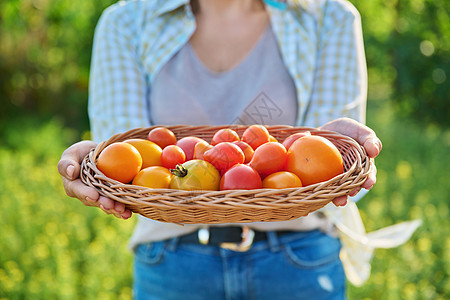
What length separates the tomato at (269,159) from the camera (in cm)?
143

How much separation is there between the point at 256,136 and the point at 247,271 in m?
0.49

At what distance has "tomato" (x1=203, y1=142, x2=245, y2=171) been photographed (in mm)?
1425

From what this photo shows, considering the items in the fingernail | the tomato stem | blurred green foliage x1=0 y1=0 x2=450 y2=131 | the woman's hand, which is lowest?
blurred green foliage x1=0 y1=0 x2=450 y2=131

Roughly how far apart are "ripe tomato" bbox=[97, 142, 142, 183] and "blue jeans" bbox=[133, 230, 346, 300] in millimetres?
464

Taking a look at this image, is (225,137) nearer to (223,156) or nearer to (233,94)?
(223,156)

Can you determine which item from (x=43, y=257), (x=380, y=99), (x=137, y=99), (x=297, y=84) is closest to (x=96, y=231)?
(x=43, y=257)

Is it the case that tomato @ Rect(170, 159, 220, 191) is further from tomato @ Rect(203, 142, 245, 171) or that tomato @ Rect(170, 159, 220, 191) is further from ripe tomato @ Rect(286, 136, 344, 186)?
ripe tomato @ Rect(286, 136, 344, 186)

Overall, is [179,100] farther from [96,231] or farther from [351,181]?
[96,231]

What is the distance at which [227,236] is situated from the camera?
1.72 metres

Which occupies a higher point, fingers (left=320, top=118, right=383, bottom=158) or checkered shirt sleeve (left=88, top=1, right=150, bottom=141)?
checkered shirt sleeve (left=88, top=1, right=150, bottom=141)

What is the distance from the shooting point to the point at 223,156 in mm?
1425

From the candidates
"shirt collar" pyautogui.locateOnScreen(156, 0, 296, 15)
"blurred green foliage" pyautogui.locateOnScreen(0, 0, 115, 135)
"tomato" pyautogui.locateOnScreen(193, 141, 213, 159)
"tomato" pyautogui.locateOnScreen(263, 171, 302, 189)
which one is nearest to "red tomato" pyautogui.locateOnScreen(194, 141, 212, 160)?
"tomato" pyautogui.locateOnScreen(193, 141, 213, 159)

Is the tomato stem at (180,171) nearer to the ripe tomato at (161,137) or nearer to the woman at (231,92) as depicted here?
the ripe tomato at (161,137)

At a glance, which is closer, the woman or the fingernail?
the fingernail
